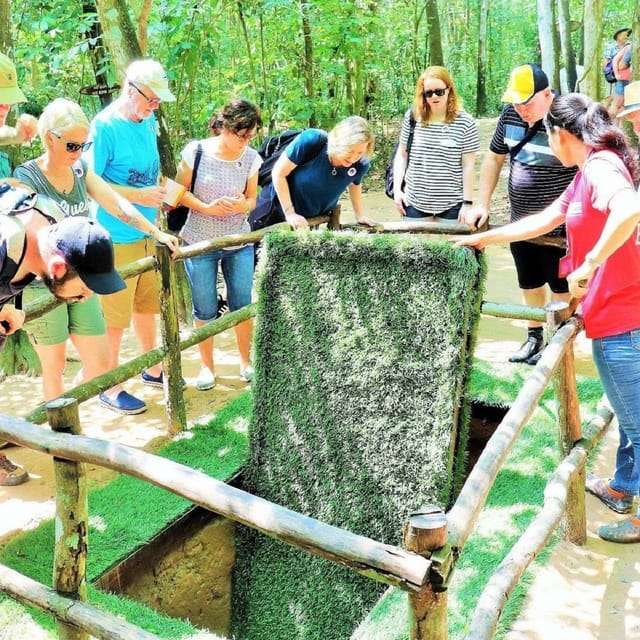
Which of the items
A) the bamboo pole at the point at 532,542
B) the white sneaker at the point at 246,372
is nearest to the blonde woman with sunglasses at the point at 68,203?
the white sneaker at the point at 246,372

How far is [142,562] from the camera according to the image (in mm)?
3055

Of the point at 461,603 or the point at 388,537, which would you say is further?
the point at 388,537

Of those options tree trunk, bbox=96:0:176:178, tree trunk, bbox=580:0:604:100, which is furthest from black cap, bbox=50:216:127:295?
tree trunk, bbox=580:0:604:100

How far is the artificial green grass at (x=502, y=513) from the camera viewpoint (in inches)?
100.0

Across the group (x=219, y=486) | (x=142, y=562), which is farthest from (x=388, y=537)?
(x=219, y=486)

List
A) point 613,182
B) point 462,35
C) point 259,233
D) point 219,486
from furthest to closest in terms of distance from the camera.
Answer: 1. point 462,35
2. point 259,233
3. point 613,182
4. point 219,486

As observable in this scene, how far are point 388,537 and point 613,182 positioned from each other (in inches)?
65.3

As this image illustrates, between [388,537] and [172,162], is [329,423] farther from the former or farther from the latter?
[172,162]

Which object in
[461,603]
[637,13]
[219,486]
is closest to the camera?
[219,486]

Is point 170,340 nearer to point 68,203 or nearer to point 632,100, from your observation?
point 68,203

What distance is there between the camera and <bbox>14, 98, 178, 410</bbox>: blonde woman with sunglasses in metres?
3.08

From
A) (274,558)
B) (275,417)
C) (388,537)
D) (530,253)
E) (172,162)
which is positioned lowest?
(274,558)

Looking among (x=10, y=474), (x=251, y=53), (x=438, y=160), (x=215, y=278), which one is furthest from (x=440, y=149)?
(x=251, y=53)

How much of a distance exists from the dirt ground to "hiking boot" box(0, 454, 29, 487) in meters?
0.03
